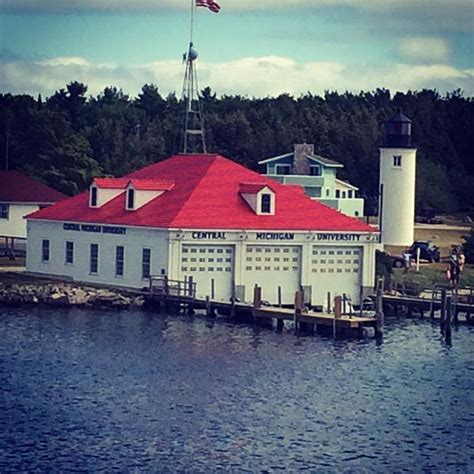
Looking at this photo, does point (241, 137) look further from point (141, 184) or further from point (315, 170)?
point (141, 184)

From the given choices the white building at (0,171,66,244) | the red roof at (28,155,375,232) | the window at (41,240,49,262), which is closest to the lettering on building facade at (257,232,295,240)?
the red roof at (28,155,375,232)

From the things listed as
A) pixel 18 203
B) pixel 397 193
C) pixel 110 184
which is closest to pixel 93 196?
pixel 110 184

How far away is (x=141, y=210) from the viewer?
265 ft

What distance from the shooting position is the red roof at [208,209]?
257ft

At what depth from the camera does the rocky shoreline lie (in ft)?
253

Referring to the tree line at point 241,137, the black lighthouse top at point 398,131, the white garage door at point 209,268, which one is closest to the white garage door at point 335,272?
the white garage door at point 209,268

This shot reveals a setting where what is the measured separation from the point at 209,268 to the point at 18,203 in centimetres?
2620

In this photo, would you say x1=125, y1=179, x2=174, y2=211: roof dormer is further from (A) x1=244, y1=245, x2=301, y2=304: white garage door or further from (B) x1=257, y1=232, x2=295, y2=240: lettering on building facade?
(B) x1=257, y1=232, x2=295, y2=240: lettering on building facade

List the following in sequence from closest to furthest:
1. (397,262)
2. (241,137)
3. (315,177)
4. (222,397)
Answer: (222,397), (397,262), (315,177), (241,137)

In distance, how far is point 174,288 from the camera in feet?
251

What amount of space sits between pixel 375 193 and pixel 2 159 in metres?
25.1

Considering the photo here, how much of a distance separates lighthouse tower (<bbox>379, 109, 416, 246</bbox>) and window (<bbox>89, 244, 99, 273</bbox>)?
2127 cm

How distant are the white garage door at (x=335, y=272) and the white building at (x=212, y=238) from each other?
0.04 m

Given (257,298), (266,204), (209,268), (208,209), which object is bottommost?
(257,298)
